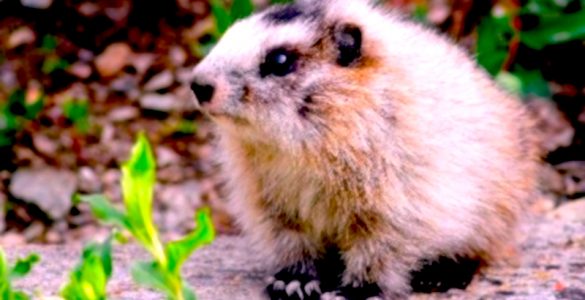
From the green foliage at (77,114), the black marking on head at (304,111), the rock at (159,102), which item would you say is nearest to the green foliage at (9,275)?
the black marking on head at (304,111)

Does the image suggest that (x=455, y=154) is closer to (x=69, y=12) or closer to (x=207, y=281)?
(x=207, y=281)

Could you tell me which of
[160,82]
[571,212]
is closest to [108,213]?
[571,212]

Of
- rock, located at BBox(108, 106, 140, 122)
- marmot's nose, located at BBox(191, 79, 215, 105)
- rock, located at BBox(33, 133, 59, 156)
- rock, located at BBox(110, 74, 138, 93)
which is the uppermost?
marmot's nose, located at BBox(191, 79, 215, 105)

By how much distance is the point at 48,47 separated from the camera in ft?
25.4

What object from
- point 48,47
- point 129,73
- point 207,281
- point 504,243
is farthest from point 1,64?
point 504,243

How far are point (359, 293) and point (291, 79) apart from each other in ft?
2.67

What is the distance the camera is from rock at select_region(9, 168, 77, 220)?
683cm

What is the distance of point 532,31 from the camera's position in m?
7.28

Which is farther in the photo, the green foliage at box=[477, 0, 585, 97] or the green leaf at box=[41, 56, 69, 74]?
the green leaf at box=[41, 56, 69, 74]

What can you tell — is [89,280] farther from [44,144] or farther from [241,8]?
[44,144]

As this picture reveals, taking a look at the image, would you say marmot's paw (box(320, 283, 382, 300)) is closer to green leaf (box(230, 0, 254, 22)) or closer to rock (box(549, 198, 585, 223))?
rock (box(549, 198, 585, 223))

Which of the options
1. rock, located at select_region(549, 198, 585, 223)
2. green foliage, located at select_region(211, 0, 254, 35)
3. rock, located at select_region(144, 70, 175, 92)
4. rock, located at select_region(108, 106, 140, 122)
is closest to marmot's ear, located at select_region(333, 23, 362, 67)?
green foliage, located at select_region(211, 0, 254, 35)

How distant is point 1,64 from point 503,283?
13.9ft

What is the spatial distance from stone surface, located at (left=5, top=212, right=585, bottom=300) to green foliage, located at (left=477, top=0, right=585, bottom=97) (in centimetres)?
172
